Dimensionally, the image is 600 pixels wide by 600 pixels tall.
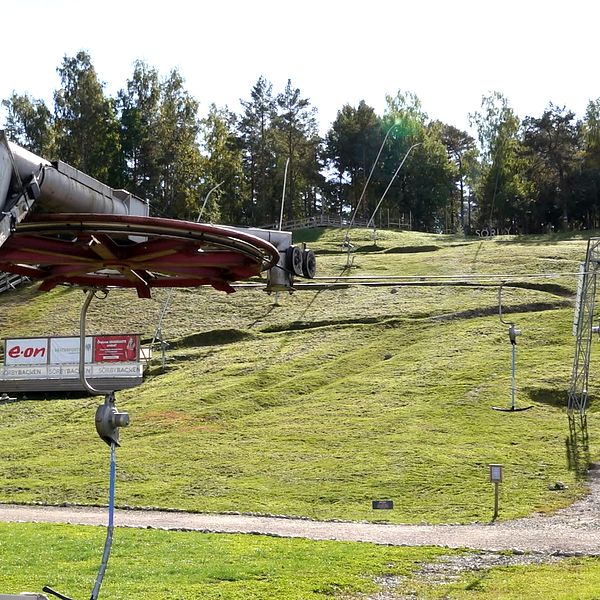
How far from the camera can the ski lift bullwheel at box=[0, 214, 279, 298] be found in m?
9.22

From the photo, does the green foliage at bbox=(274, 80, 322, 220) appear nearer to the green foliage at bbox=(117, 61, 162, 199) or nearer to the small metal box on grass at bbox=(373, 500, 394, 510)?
the green foliage at bbox=(117, 61, 162, 199)

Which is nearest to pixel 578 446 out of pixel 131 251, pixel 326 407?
pixel 326 407

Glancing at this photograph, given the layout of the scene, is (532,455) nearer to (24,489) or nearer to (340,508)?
(340,508)

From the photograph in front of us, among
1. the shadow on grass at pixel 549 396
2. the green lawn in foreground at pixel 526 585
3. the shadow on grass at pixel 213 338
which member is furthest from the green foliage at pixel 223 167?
the green lawn in foreground at pixel 526 585

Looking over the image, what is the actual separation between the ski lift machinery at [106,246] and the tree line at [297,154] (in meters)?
75.0

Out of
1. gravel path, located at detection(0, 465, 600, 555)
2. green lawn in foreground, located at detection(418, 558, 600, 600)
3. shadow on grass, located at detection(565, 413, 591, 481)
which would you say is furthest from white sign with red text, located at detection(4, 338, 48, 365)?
green lawn in foreground, located at detection(418, 558, 600, 600)

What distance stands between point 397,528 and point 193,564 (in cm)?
826

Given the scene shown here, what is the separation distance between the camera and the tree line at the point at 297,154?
94188 millimetres

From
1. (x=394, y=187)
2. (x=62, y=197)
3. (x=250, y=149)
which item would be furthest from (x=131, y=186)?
(x=62, y=197)

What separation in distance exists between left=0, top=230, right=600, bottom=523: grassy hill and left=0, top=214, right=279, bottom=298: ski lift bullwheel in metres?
16.1

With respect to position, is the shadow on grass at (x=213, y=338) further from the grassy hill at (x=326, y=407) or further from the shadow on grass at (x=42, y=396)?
the shadow on grass at (x=42, y=396)

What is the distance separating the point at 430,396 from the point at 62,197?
34.9 m

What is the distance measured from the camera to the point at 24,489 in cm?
3150

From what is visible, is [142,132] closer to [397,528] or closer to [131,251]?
[397,528]
